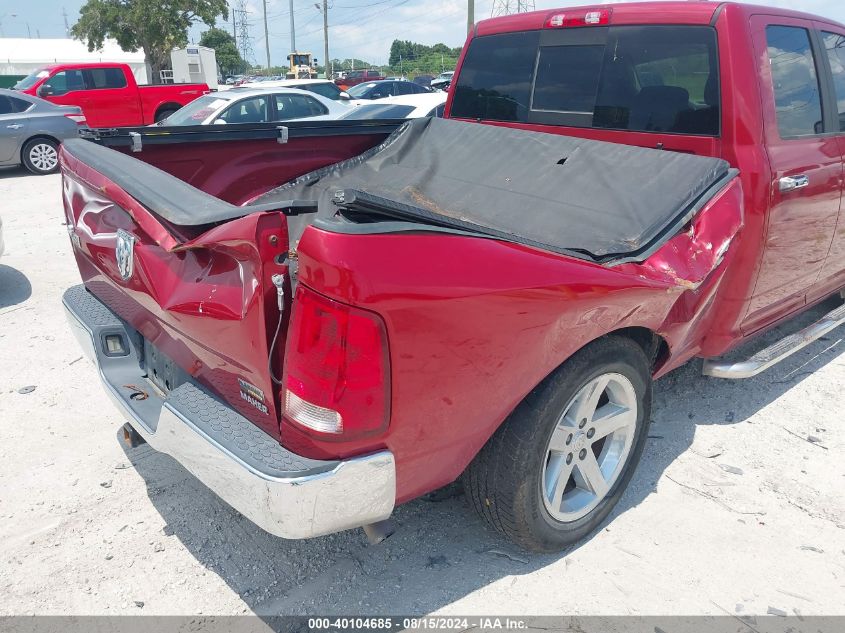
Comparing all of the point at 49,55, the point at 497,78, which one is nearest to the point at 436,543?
the point at 497,78

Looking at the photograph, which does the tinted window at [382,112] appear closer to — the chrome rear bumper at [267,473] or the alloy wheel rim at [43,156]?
the alloy wheel rim at [43,156]

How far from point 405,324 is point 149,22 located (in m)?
43.3

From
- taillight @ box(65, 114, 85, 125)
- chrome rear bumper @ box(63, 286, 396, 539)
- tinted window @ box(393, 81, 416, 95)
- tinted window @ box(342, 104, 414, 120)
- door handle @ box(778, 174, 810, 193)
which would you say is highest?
door handle @ box(778, 174, 810, 193)

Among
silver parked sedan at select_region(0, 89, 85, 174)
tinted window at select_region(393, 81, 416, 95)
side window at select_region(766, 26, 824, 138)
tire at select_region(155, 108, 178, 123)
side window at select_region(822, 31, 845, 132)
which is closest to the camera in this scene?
side window at select_region(766, 26, 824, 138)

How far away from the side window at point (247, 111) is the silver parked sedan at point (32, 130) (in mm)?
3208

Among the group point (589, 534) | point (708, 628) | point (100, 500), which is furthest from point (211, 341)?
point (708, 628)

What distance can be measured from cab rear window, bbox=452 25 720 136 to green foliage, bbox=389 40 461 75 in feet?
229

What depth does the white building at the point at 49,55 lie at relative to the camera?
4000 centimetres

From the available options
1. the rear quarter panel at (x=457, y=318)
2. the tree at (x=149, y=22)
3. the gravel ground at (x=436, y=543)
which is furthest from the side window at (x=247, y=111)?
the tree at (x=149, y=22)

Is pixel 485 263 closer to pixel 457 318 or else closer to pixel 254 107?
pixel 457 318

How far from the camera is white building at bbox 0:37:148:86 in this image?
40000 mm

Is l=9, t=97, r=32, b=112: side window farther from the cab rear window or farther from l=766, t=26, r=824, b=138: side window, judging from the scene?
l=766, t=26, r=824, b=138: side window

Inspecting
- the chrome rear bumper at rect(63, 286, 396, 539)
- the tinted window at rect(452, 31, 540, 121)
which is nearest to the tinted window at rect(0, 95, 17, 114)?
the tinted window at rect(452, 31, 540, 121)

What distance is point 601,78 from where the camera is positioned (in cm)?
355
